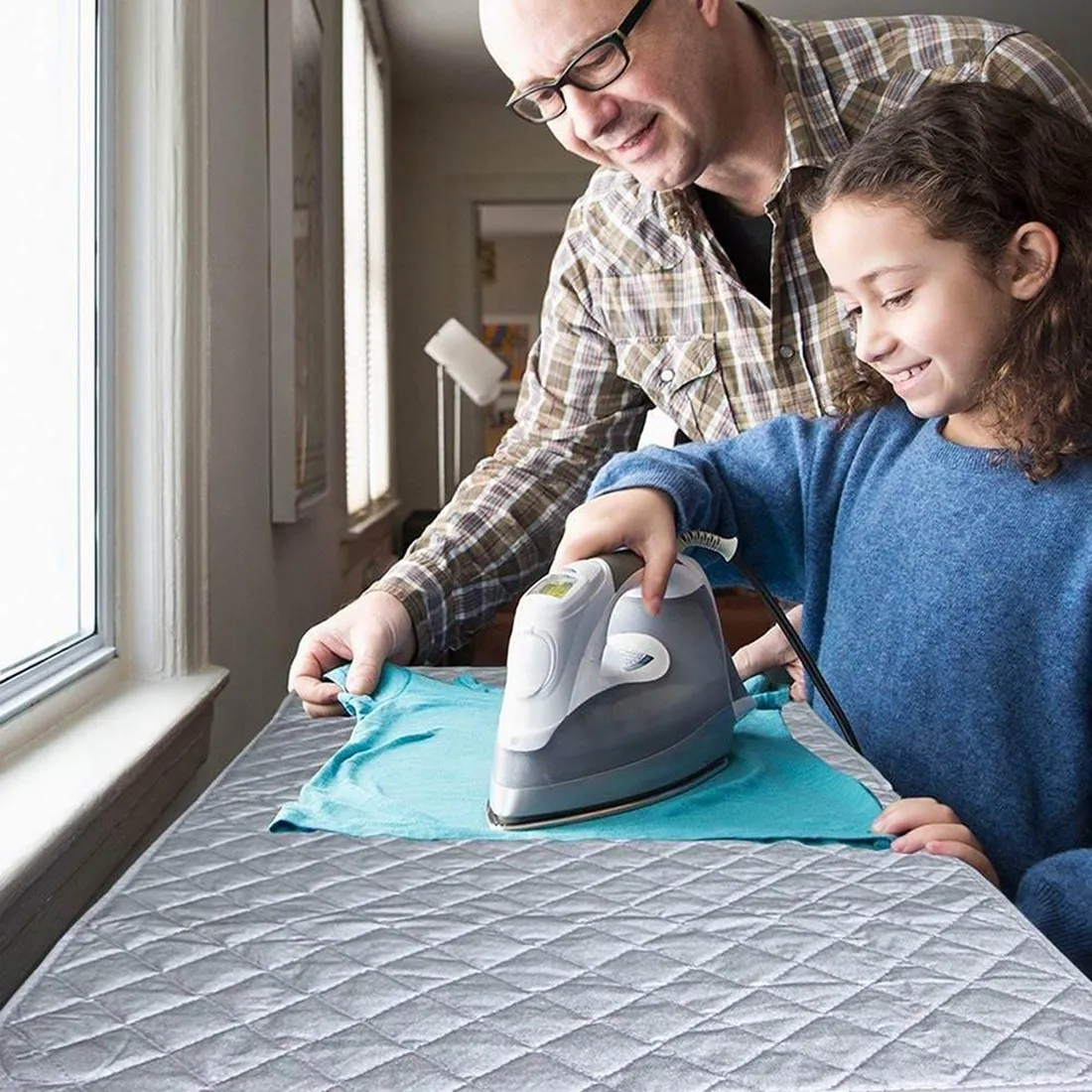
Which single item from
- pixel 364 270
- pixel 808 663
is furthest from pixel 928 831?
pixel 364 270

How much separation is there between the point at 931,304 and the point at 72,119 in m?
0.92

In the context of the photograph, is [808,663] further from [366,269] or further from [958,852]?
[366,269]

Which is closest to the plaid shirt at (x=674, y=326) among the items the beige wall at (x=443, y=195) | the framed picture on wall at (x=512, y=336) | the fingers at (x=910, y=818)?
the fingers at (x=910, y=818)

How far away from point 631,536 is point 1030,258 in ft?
1.45

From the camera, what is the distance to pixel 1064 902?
862 millimetres

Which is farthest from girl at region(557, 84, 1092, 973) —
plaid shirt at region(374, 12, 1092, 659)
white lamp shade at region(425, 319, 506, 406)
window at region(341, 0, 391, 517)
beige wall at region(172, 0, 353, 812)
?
white lamp shade at region(425, 319, 506, 406)

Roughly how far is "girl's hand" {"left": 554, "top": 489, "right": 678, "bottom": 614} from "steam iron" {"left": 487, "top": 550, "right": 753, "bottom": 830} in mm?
13

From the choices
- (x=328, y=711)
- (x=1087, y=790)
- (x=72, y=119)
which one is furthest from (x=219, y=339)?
(x=1087, y=790)

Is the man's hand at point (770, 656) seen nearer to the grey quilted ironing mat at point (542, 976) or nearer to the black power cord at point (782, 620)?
the black power cord at point (782, 620)

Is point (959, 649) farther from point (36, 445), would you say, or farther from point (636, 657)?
point (36, 445)

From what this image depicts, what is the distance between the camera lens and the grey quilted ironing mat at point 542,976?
500 millimetres

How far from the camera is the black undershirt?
1528 millimetres

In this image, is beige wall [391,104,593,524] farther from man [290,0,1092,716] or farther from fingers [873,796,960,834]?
fingers [873,796,960,834]

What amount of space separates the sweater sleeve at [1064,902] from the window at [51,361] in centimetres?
81
